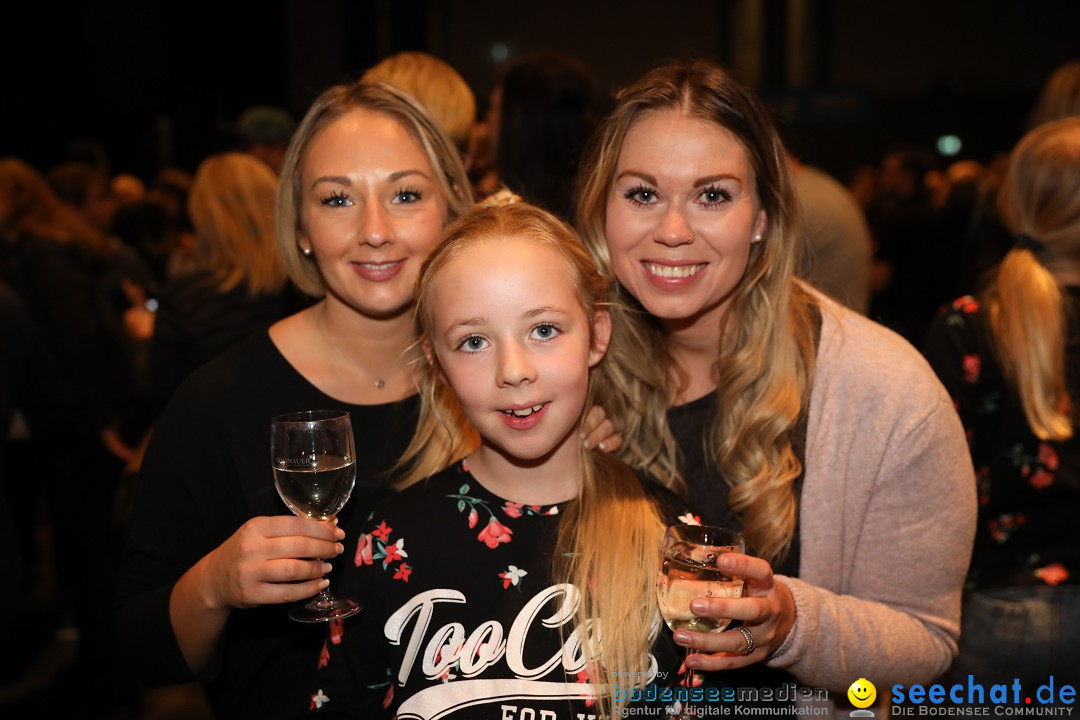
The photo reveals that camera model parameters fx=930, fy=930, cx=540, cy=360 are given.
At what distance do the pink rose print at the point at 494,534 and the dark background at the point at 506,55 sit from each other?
939 centimetres

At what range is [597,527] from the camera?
1685 millimetres

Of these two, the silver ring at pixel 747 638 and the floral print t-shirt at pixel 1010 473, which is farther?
the floral print t-shirt at pixel 1010 473

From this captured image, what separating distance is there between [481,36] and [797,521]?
1296cm

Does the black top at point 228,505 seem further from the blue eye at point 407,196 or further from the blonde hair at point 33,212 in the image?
the blonde hair at point 33,212

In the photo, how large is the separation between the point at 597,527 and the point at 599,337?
14.6 inches

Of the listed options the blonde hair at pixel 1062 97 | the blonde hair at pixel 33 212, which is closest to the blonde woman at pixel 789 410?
the blonde hair at pixel 1062 97

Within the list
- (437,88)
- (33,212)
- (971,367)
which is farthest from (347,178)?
(33,212)

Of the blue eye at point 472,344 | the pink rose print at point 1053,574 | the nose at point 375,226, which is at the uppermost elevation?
the nose at point 375,226

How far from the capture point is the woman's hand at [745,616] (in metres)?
1.38

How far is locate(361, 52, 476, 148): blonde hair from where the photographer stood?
3.02 m

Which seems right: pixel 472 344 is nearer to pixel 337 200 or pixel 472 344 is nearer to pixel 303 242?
pixel 337 200

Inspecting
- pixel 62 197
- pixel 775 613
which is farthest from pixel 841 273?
pixel 62 197

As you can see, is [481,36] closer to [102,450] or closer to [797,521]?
[102,450]

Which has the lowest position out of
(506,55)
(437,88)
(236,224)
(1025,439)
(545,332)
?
(1025,439)
